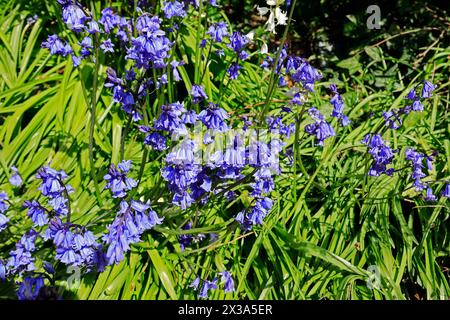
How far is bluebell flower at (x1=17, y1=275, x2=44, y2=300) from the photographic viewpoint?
240cm

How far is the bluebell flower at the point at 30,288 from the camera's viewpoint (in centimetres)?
240

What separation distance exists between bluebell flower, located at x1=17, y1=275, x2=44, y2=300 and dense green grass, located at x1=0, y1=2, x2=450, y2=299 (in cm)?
25

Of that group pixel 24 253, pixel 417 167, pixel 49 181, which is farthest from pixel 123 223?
pixel 417 167

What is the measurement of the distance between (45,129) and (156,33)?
5.73 ft

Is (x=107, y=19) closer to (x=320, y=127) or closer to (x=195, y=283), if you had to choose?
(x=320, y=127)

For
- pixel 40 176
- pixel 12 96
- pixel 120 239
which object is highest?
pixel 12 96

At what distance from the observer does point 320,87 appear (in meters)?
4.41

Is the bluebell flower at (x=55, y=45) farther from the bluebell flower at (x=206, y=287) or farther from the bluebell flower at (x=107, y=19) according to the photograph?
the bluebell flower at (x=206, y=287)

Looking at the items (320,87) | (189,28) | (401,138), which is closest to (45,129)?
(189,28)

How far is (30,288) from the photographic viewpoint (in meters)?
2.41

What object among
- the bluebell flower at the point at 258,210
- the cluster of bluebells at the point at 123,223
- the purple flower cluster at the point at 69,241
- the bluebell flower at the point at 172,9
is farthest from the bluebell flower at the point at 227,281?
the bluebell flower at the point at 172,9

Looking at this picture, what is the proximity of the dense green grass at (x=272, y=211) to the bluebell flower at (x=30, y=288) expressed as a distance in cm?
25

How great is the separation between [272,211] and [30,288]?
59.1 inches
